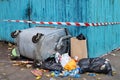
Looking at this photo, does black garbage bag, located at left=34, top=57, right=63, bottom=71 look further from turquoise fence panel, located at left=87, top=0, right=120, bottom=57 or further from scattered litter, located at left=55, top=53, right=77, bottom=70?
turquoise fence panel, located at left=87, top=0, right=120, bottom=57

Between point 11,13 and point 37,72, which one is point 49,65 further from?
point 11,13

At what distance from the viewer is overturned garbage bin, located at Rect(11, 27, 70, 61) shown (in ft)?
23.1

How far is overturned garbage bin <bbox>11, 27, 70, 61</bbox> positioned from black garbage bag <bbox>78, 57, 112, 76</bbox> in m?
0.97

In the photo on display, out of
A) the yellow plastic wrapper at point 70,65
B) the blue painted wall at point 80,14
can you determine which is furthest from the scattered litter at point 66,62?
the blue painted wall at point 80,14

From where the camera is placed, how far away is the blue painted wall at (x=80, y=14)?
296 inches

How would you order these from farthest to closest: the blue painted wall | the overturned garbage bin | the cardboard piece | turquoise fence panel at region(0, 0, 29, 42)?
turquoise fence panel at region(0, 0, 29, 42), the blue painted wall, the cardboard piece, the overturned garbage bin

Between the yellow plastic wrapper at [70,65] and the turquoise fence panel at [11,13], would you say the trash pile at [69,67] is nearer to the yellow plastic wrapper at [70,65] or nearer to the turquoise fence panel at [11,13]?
the yellow plastic wrapper at [70,65]

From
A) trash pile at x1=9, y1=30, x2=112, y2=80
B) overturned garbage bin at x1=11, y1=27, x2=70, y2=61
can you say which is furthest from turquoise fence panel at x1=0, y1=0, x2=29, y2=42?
trash pile at x1=9, y1=30, x2=112, y2=80

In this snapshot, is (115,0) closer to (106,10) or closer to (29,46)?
(106,10)

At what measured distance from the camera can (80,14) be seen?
295 inches

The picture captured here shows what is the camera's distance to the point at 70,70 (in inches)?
259

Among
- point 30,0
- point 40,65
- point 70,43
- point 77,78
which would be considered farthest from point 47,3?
point 77,78

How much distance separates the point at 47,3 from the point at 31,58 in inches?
75.8

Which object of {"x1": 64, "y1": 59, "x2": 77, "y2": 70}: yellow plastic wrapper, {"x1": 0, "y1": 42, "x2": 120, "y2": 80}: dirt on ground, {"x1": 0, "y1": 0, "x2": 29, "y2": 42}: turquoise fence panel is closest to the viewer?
{"x1": 0, "y1": 42, "x2": 120, "y2": 80}: dirt on ground
